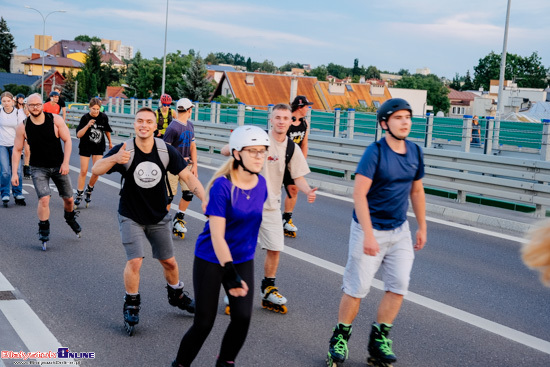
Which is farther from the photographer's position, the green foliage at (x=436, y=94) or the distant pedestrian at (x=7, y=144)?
the green foliage at (x=436, y=94)

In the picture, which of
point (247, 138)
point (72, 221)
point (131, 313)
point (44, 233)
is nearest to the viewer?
point (247, 138)

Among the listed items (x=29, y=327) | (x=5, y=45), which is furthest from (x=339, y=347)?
(x=5, y=45)

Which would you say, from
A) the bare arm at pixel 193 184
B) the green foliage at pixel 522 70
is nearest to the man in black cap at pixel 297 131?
the bare arm at pixel 193 184

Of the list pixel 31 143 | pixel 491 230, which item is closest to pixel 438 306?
pixel 491 230

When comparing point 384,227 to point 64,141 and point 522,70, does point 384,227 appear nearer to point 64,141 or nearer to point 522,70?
point 64,141

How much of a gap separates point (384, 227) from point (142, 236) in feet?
7.05

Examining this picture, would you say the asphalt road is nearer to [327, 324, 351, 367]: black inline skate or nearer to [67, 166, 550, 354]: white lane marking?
[67, 166, 550, 354]: white lane marking

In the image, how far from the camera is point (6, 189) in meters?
13.3

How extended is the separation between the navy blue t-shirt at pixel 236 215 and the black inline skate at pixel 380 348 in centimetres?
125

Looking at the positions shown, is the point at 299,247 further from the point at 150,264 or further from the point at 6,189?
the point at 6,189

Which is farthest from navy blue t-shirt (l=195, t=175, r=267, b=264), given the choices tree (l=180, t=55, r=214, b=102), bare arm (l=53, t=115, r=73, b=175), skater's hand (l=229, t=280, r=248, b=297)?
tree (l=180, t=55, r=214, b=102)

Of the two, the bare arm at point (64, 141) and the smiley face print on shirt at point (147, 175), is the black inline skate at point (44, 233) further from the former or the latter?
the smiley face print on shirt at point (147, 175)

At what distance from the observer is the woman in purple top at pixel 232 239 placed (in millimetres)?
4531

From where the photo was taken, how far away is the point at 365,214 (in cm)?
514
